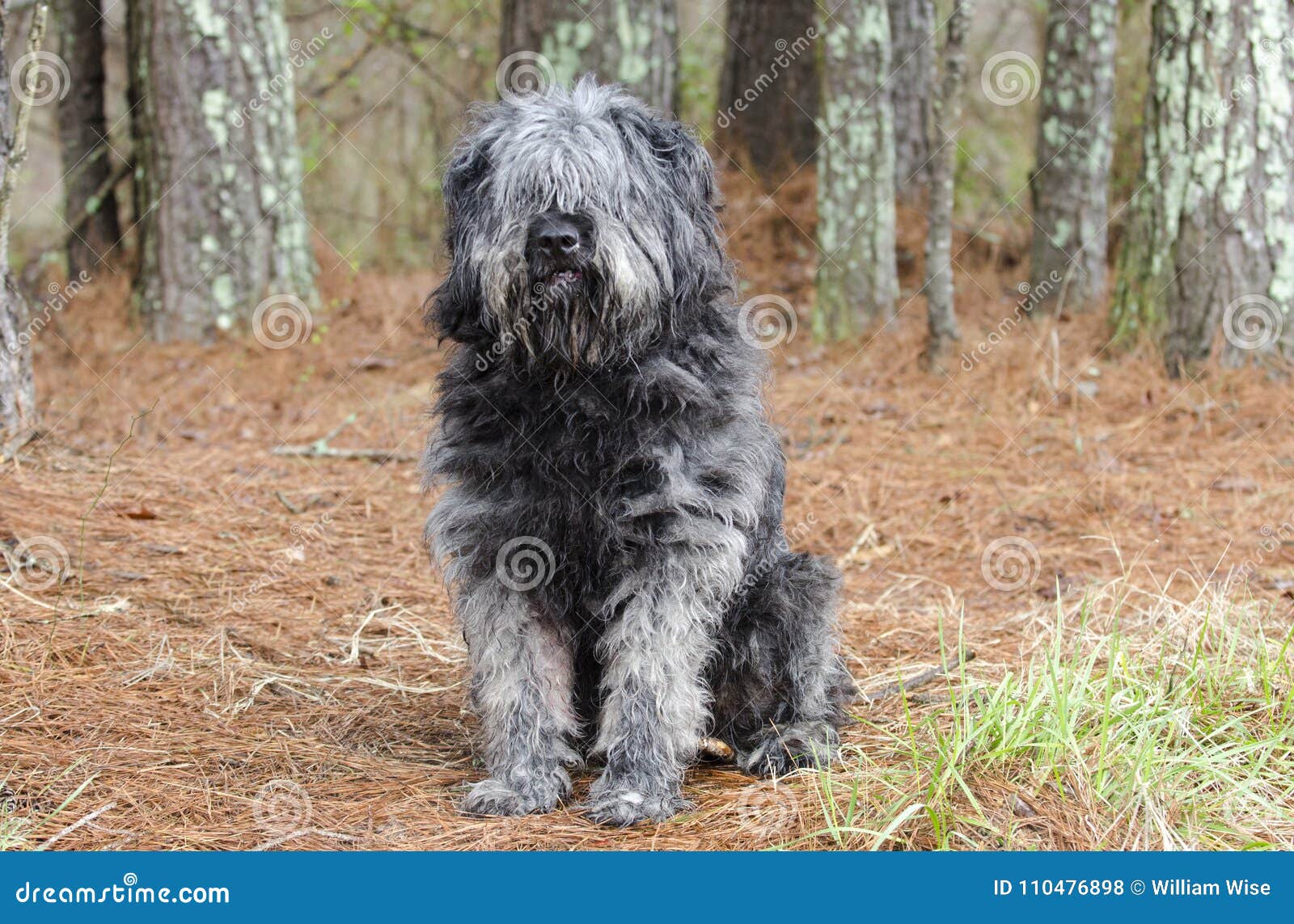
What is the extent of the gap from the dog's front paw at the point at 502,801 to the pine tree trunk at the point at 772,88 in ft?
28.1

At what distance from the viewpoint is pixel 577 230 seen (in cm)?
339

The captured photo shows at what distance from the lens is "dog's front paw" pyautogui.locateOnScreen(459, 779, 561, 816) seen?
355 centimetres

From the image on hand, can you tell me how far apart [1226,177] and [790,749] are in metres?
4.97

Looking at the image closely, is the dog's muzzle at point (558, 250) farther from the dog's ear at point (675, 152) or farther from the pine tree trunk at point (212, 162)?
the pine tree trunk at point (212, 162)

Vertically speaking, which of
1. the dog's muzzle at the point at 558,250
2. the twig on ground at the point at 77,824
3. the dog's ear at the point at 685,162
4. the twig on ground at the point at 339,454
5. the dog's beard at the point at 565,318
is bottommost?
the twig on ground at the point at 77,824

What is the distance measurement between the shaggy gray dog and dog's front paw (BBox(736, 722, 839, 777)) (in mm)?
18

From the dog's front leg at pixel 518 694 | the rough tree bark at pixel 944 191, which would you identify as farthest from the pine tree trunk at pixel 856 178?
the dog's front leg at pixel 518 694

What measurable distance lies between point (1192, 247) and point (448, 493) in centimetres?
525

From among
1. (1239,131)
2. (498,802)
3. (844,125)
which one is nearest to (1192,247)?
(1239,131)

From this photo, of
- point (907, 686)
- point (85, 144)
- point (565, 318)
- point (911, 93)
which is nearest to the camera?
point (565, 318)

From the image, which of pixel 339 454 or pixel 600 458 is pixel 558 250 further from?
pixel 339 454

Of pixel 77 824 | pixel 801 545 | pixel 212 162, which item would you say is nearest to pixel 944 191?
pixel 801 545

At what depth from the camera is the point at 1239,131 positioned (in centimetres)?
695

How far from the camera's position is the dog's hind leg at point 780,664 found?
3.94 metres
